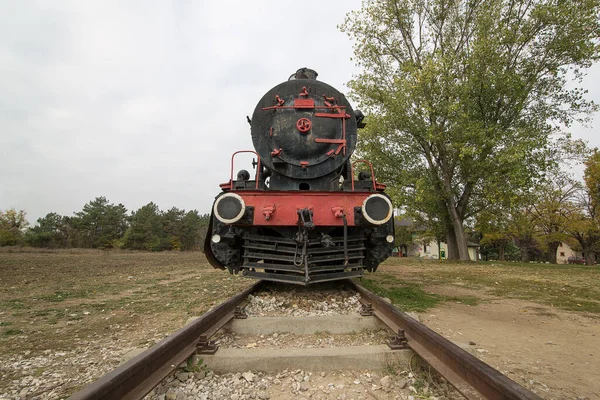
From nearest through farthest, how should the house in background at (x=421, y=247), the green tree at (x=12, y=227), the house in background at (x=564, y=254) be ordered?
the green tree at (x=12, y=227)
the house in background at (x=421, y=247)
the house in background at (x=564, y=254)

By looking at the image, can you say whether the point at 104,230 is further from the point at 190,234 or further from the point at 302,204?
the point at 302,204

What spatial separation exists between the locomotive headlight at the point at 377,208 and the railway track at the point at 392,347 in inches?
48.4

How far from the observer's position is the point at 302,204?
4875mm

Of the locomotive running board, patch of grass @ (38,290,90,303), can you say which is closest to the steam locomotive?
the locomotive running board

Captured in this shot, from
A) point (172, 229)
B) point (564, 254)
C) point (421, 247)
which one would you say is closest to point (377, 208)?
point (172, 229)

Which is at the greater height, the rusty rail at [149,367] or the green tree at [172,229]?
the green tree at [172,229]

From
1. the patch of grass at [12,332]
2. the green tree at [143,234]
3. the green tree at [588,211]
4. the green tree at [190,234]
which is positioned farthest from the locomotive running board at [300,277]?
the green tree at [190,234]

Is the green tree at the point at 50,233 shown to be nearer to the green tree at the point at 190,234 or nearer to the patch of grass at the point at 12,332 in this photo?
the green tree at the point at 190,234

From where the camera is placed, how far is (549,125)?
1477 cm

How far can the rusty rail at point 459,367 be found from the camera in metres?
1.80

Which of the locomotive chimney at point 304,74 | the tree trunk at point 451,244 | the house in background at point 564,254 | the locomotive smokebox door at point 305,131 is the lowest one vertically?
the house in background at point 564,254

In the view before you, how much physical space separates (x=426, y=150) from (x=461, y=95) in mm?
3158

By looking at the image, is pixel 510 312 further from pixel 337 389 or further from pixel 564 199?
pixel 564 199

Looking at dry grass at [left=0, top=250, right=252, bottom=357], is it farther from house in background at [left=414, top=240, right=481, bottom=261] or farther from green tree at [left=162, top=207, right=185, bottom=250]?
house in background at [left=414, top=240, right=481, bottom=261]
